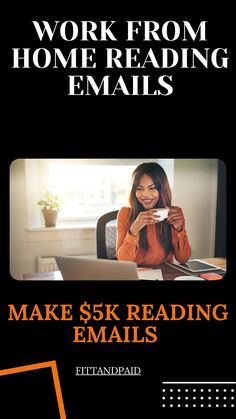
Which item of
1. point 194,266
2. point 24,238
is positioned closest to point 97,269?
point 24,238

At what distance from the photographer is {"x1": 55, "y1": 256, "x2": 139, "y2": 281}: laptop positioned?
102 centimetres

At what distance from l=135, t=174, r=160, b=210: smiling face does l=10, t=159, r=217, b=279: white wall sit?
0.61ft

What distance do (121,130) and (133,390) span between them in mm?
728

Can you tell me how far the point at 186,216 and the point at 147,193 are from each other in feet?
0.92

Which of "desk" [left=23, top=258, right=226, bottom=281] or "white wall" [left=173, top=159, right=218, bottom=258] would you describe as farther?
"desk" [left=23, top=258, right=226, bottom=281]

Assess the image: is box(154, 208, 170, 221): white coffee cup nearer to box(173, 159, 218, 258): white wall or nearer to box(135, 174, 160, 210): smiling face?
box(135, 174, 160, 210): smiling face

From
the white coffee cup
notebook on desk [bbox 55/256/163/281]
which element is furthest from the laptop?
the white coffee cup

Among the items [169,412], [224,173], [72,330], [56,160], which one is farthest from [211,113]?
[169,412]

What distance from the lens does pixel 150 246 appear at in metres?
1.62

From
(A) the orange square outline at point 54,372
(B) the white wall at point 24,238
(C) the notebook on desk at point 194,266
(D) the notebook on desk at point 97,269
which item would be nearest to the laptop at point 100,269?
(D) the notebook on desk at point 97,269

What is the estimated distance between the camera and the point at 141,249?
160cm

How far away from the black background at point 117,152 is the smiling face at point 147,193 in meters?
0.58

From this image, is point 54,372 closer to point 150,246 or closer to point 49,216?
point 49,216

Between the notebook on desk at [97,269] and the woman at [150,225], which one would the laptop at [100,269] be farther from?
the woman at [150,225]
